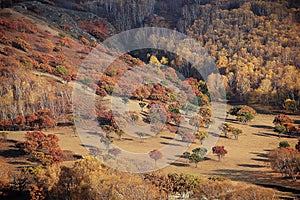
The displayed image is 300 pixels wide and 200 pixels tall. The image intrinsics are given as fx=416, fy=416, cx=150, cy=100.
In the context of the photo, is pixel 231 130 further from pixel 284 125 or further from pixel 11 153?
pixel 11 153

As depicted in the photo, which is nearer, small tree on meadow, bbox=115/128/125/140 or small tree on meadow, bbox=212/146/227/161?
small tree on meadow, bbox=212/146/227/161

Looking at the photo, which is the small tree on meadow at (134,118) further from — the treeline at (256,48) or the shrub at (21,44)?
the treeline at (256,48)

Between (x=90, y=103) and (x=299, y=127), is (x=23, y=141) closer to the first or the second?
(x=90, y=103)

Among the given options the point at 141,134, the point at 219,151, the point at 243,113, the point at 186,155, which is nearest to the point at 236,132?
the point at 219,151

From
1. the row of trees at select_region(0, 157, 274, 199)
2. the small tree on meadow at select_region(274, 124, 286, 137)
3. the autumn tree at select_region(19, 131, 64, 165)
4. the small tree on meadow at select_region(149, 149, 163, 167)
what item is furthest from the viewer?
the small tree on meadow at select_region(274, 124, 286, 137)

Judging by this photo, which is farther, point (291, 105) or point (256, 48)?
point (256, 48)

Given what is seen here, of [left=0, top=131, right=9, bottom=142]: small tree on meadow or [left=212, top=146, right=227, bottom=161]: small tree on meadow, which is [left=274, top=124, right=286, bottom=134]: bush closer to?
[left=212, top=146, right=227, bottom=161]: small tree on meadow

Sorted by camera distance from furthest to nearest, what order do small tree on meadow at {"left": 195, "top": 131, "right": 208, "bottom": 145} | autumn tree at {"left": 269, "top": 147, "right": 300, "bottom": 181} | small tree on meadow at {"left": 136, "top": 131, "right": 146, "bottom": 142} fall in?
small tree on meadow at {"left": 195, "top": 131, "right": 208, "bottom": 145} < small tree on meadow at {"left": 136, "top": 131, "right": 146, "bottom": 142} < autumn tree at {"left": 269, "top": 147, "right": 300, "bottom": 181}

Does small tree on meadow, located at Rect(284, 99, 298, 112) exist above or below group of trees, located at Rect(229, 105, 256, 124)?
above

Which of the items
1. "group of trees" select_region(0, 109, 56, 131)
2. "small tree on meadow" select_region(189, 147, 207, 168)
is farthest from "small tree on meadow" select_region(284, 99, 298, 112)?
"group of trees" select_region(0, 109, 56, 131)

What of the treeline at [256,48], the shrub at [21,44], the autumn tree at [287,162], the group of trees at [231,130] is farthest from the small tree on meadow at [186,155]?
the shrub at [21,44]

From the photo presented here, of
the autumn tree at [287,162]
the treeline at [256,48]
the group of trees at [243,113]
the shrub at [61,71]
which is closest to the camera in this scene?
the autumn tree at [287,162]

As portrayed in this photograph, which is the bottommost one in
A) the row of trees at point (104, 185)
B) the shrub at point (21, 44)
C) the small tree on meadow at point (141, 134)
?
the row of trees at point (104, 185)
